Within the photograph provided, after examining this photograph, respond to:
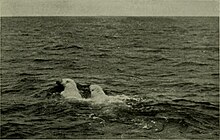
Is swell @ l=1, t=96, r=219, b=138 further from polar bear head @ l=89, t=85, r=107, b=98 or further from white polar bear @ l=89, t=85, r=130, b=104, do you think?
polar bear head @ l=89, t=85, r=107, b=98

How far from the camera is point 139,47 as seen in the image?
84.1ft

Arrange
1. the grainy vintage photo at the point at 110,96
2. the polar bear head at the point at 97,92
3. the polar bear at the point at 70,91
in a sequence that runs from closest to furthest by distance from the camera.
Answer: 1. the grainy vintage photo at the point at 110,96
2. the polar bear head at the point at 97,92
3. the polar bear at the point at 70,91

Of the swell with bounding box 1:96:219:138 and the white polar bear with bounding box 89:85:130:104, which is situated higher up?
the white polar bear with bounding box 89:85:130:104

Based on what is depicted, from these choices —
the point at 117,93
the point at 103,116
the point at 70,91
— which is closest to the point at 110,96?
the point at 117,93

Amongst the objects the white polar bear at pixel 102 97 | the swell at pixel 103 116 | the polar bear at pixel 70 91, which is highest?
the polar bear at pixel 70 91

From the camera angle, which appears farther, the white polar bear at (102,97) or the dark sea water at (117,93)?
the white polar bear at (102,97)

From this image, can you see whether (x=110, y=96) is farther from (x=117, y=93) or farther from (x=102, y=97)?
(x=117, y=93)

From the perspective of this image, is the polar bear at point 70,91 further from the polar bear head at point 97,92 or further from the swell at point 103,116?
the swell at point 103,116

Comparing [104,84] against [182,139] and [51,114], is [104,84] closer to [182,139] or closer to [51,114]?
[51,114]

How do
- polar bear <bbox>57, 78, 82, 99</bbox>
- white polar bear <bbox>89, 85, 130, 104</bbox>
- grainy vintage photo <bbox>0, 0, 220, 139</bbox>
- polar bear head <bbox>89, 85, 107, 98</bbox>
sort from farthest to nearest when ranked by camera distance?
polar bear <bbox>57, 78, 82, 99</bbox>, polar bear head <bbox>89, 85, 107, 98</bbox>, white polar bear <bbox>89, 85, 130, 104</bbox>, grainy vintage photo <bbox>0, 0, 220, 139</bbox>

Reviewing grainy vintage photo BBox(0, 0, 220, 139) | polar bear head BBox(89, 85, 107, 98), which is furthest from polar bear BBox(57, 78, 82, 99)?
polar bear head BBox(89, 85, 107, 98)

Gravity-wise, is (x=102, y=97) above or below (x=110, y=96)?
below

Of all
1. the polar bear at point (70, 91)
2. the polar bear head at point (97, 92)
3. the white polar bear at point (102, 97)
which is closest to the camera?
the white polar bear at point (102, 97)

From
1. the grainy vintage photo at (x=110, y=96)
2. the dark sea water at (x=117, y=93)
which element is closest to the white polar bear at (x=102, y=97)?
the grainy vintage photo at (x=110, y=96)
